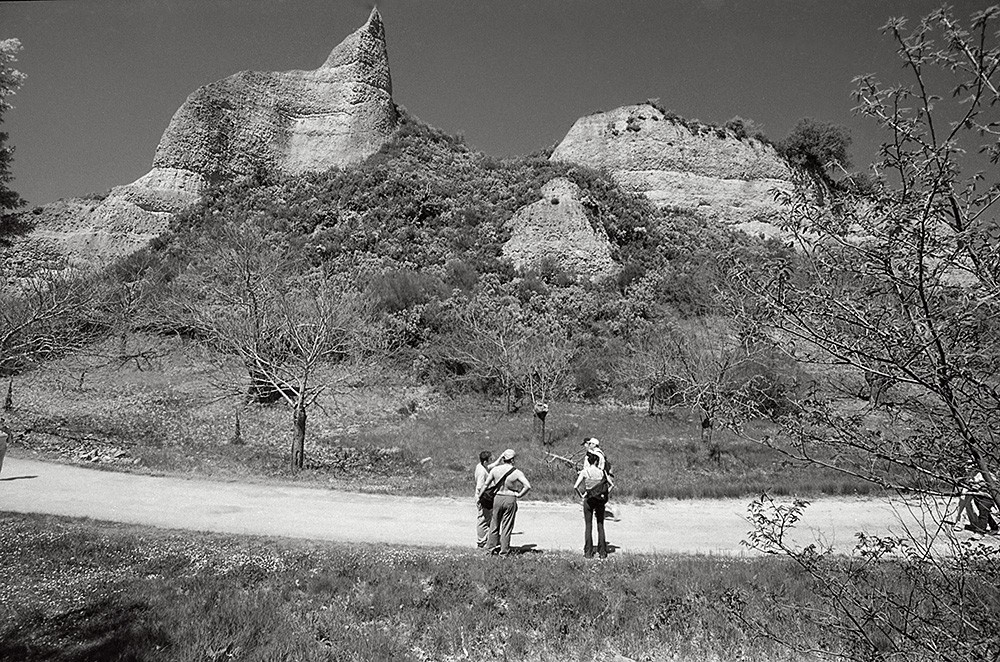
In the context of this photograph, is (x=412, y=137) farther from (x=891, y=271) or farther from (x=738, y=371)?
(x=891, y=271)

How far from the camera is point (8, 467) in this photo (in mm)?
13992

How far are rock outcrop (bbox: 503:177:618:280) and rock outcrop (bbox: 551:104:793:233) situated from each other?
1853 centimetres

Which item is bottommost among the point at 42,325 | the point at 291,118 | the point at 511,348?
the point at 42,325

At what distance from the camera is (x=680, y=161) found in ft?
206

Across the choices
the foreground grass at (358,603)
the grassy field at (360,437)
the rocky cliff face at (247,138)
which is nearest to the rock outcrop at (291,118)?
the rocky cliff face at (247,138)

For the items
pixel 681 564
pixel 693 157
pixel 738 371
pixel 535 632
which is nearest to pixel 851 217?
pixel 535 632

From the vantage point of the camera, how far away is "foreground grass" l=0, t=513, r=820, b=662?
19.9 ft

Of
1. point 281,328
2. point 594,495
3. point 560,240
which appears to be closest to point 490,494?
point 594,495

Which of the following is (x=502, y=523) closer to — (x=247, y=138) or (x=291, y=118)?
(x=247, y=138)

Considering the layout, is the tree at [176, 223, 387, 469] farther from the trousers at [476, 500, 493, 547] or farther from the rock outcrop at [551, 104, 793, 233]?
the rock outcrop at [551, 104, 793, 233]

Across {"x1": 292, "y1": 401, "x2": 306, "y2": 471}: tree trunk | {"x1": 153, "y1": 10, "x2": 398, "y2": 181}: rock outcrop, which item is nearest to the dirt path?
{"x1": 292, "y1": 401, "x2": 306, "y2": 471}: tree trunk

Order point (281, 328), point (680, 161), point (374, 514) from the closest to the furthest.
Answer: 1. point (374, 514)
2. point (281, 328)
3. point (680, 161)

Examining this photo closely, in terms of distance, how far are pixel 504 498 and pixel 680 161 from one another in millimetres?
61912

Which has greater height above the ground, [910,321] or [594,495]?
[910,321]
